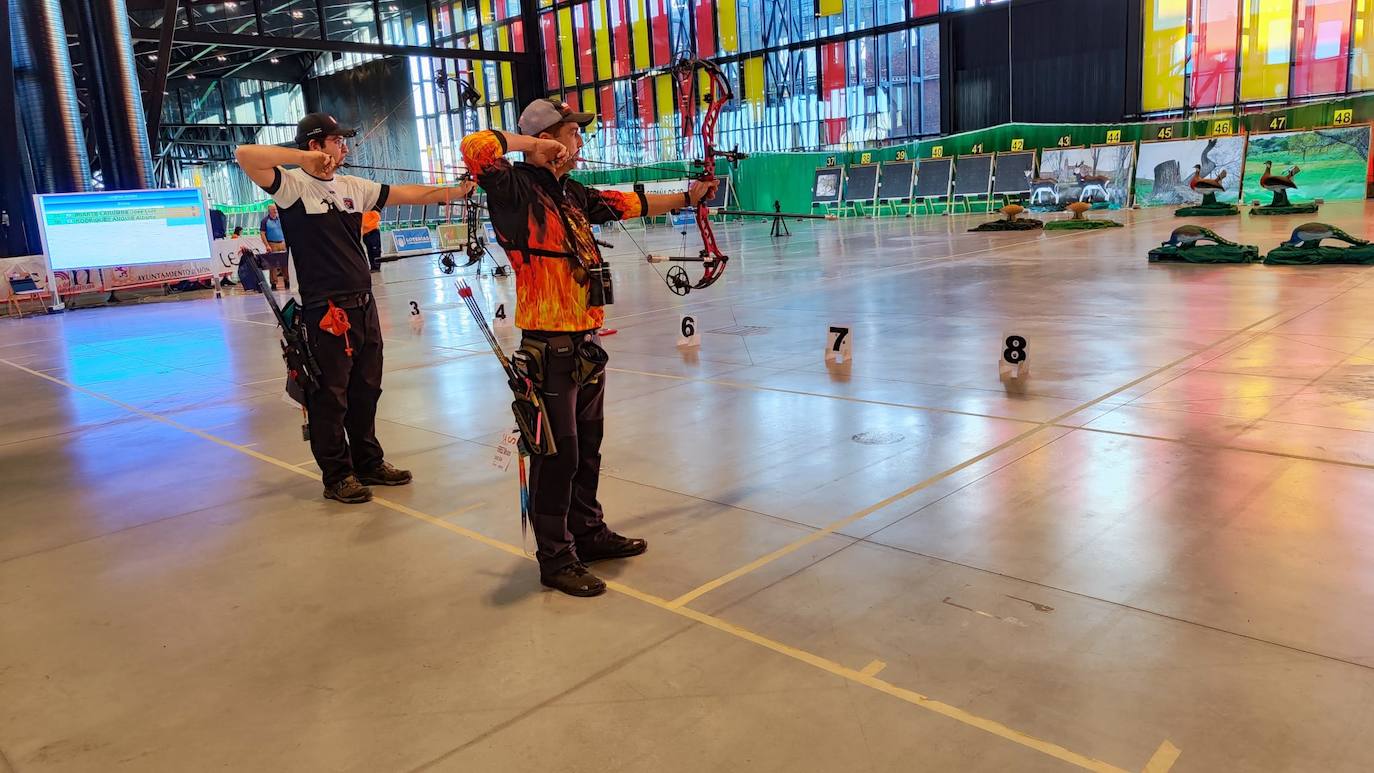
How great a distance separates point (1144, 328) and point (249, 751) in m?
6.87

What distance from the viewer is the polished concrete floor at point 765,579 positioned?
Result: 218 centimetres

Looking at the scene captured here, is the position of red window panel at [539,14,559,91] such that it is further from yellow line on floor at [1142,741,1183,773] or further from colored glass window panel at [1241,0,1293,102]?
yellow line on floor at [1142,741,1183,773]

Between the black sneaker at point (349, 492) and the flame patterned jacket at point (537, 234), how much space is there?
65.1 inches

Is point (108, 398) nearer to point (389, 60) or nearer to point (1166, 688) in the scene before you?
point (1166, 688)

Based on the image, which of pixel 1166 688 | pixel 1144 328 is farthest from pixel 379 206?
pixel 1144 328

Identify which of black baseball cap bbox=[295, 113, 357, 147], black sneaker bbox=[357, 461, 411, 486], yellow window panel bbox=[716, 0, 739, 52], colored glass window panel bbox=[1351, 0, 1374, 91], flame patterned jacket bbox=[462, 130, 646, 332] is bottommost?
black sneaker bbox=[357, 461, 411, 486]

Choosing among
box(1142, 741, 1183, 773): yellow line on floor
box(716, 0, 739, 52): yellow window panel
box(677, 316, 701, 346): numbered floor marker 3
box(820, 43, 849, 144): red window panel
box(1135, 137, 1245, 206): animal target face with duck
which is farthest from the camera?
box(716, 0, 739, 52): yellow window panel

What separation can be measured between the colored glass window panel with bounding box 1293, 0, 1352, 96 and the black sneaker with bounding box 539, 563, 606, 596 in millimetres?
25869

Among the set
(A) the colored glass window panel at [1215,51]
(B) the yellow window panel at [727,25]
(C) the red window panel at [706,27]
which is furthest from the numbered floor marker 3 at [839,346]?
(C) the red window panel at [706,27]

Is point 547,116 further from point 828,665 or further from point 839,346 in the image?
point 839,346

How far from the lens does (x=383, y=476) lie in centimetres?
446

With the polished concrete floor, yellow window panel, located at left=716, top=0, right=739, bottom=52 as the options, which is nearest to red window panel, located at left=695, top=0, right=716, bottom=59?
yellow window panel, located at left=716, top=0, right=739, bottom=52

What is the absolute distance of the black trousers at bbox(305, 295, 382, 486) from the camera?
4227 millimetres

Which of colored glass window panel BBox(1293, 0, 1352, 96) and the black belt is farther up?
colored glass window panel BBox(1293, 0, 1352, 96)
